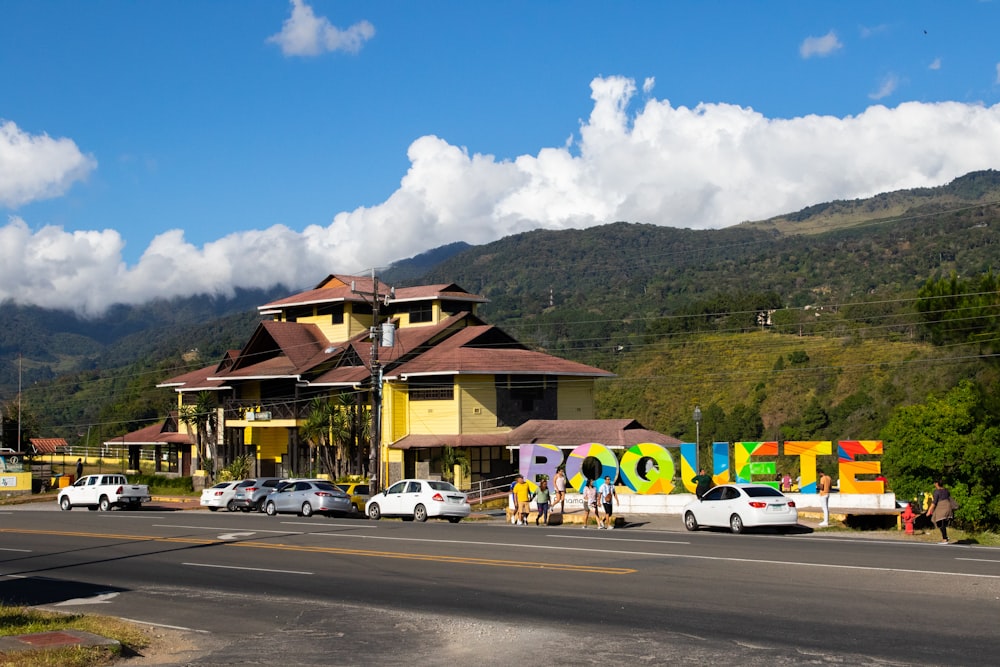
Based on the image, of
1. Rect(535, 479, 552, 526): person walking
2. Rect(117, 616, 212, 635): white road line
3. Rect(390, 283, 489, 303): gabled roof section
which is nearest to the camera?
Rect(117, 616, 212, 635): white road line

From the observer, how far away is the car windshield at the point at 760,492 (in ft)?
94.9

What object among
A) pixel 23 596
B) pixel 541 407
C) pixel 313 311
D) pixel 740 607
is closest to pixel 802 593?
pixel 740 607

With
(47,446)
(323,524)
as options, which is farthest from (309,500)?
(47,446)

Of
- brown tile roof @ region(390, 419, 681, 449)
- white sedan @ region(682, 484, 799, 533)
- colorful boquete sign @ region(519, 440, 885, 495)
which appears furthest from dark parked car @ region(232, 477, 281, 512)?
white sedan @ region(682, 484, 799, 533)

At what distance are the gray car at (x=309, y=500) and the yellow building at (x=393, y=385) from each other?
742cm

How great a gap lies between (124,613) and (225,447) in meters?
51.9

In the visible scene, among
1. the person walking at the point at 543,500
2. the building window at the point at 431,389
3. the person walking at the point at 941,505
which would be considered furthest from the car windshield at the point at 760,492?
the building window at the point at 431,389

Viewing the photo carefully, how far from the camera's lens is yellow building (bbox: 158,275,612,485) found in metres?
53.7

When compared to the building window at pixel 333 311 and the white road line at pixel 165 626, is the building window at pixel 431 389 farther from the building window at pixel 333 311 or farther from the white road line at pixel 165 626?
the white road line at pixel 165 626

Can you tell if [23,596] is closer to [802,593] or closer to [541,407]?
[802,593]

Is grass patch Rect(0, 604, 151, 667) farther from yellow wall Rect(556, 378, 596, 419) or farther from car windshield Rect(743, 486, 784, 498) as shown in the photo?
yellow wall Rect(556, 378, 596, 419)

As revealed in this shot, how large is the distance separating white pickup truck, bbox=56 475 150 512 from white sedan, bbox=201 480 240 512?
3.32 meters

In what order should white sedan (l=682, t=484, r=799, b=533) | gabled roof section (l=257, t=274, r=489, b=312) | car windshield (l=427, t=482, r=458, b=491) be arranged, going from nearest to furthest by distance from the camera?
white sedan (l=682, t=484, r=799, b=533), car windshield (l=427, t=482, r=458, b=491), gabled roof section (l=257, t=274, r=489, b=312)

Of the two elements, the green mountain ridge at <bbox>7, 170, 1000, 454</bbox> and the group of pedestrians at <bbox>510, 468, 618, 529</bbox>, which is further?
the green mountain ridge at <bbox>7, 170, 1000, 454</bbox>
